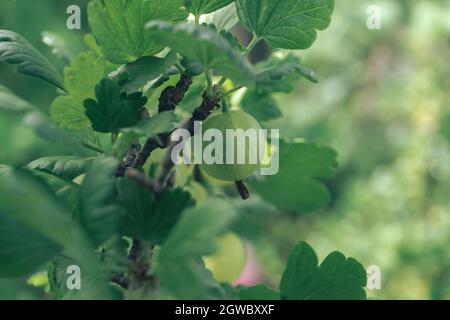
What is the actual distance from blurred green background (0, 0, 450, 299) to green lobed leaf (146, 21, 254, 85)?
0.82m

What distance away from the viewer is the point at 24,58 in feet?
1.53

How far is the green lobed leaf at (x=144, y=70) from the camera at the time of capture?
17.2 inches

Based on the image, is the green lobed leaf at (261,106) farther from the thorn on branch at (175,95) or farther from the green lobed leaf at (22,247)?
the green lobed leaf at (22,247)

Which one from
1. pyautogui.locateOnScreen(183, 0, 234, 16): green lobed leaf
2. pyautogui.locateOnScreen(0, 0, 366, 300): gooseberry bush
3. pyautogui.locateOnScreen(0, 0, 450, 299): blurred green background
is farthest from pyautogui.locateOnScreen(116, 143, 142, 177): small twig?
pyautogui.locateOnScreen(0, 0, 450, 299): blurred green background

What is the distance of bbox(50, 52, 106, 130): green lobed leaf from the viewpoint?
1.48ft

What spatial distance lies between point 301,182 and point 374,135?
187cm

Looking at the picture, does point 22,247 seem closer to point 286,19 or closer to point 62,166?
point 62,166

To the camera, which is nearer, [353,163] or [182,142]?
[182,142]

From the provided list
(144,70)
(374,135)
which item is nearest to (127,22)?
(144,70)

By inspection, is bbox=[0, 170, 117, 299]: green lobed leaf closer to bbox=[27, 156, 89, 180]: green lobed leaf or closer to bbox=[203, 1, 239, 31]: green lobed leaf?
bbox=[27, 156, 89, 180]: green lobed leaf

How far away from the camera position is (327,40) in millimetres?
2508
